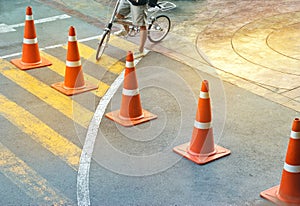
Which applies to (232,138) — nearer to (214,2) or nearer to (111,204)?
(111,204)

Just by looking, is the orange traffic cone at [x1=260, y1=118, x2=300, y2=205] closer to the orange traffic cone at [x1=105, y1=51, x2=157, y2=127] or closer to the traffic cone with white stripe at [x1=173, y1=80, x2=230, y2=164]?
the traffic cone with white stripe at [x1=173, y1=80, x2=230, y2=164]

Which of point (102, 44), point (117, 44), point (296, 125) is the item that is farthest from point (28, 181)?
point (117, 44)

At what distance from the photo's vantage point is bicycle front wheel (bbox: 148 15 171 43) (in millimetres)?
11438

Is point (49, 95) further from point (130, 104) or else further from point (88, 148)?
point (88, 148)

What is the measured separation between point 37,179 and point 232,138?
8.59 feet

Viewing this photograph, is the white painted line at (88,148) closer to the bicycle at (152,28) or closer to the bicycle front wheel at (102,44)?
the bicycle front wheel at (102,44)

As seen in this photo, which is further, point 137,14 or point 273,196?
point 137,14

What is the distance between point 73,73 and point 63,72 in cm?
98

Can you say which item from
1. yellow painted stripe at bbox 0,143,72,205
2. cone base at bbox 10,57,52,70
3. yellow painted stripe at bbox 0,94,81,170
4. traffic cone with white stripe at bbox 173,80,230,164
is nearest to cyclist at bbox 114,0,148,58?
cone base at bbox 10,57,52,70

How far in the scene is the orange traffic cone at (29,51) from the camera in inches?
402

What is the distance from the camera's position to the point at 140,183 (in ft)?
22.3

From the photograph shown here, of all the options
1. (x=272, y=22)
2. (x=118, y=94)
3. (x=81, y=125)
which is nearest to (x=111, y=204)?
(x=81, y=125)

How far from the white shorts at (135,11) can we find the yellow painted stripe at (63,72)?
1442 millimetres

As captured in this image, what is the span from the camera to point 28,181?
683 centimetres
